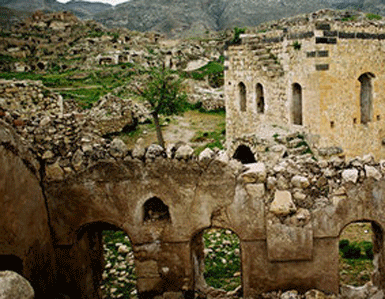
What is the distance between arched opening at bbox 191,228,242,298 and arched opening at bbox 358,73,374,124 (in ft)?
22.4

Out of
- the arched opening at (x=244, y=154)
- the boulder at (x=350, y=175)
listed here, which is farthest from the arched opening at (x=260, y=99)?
the boulder at (x=350, y=175)

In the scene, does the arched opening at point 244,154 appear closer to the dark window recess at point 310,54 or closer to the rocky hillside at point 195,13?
the dark window recess at point 310,54

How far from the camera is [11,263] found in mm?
5547

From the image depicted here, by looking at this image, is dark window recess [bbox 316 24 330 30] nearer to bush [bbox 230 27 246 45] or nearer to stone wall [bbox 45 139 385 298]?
bush [bbox 230 27 246 45]

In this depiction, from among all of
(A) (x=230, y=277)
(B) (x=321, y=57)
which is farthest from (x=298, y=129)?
(A) (x=230, y=277)

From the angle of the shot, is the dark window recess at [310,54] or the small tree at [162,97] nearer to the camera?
the dark window recess at [310,54]

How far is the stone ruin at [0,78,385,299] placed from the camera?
603cm

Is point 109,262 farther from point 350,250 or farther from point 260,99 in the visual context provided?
point 260,99

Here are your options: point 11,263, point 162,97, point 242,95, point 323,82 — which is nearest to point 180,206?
point 11,263

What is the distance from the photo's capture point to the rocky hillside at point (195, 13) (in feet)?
302

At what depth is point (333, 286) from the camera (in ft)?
20.9

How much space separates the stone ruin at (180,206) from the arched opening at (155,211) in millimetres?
18

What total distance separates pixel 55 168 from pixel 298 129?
8.68 metres

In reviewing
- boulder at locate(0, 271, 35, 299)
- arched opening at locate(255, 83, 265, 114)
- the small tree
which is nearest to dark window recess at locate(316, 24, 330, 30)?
arched opening at locate(255, 83, 265, 114)
